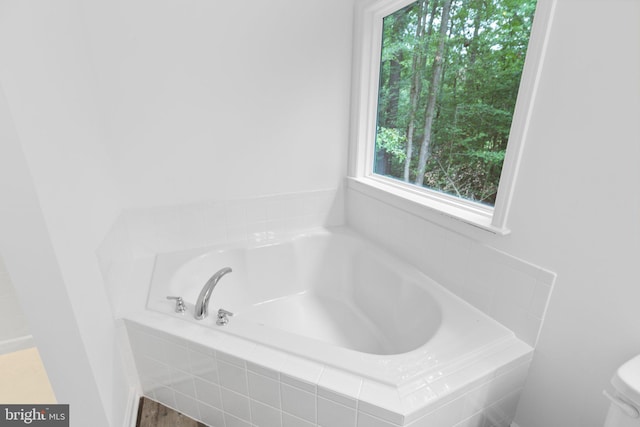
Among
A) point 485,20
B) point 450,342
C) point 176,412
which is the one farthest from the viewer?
point 176,412

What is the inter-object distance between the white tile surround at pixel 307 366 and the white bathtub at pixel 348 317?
0.11 ft

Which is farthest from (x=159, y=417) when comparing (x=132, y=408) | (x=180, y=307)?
(x=180, y=307)

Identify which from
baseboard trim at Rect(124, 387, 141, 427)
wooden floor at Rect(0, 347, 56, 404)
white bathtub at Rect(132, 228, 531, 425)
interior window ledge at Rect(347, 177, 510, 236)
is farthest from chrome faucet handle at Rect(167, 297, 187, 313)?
interior window ledge at Rect(347, 177, 510, 236)

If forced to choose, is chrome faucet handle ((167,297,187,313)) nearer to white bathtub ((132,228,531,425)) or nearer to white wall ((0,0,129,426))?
white bathtub ((132,228,531,425))

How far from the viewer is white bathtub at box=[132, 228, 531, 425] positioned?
3.17 ft

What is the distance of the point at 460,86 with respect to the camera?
138cm

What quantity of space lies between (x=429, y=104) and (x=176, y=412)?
193 cm

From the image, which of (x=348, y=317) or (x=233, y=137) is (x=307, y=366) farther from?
(x=233, y=137)

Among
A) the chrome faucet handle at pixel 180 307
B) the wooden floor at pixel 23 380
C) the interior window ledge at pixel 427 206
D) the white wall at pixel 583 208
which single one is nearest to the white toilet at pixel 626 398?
the white wall at pixel 583 208

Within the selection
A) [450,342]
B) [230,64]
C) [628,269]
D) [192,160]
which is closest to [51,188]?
[192,160]

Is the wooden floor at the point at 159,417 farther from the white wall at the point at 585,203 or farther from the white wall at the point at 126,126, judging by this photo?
the white wall at the point at 585,203

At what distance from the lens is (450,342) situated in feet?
3.63

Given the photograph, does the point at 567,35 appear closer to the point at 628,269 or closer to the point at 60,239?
the point at 628,269

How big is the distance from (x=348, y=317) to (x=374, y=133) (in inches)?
46.4
